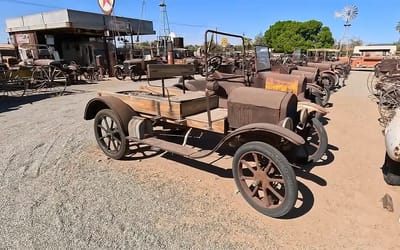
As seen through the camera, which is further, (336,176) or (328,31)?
(328,31)

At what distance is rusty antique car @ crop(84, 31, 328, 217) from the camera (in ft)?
8.95

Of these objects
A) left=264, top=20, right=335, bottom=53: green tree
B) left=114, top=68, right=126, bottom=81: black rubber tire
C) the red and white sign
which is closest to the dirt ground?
left=114, top=68, right=126, bottom=81: black rubber tire

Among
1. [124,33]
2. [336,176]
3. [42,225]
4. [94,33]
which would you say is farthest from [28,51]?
[336,176]

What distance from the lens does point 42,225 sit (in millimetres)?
2617

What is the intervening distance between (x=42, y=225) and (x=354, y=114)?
7512 millimetres

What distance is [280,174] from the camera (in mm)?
2742

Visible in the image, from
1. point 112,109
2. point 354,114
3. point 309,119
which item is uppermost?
point 112,109

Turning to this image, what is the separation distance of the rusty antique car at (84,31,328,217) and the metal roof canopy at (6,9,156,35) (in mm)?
17151

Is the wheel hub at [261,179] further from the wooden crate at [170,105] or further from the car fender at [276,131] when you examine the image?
the wooden crate at [170,105]

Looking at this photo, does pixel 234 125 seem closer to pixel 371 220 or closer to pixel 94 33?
pixel 371 220

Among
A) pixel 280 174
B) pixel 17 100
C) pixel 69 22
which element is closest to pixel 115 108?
pixel 280 174

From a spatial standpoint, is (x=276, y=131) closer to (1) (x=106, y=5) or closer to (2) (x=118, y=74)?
(2) (x=118, y=74)

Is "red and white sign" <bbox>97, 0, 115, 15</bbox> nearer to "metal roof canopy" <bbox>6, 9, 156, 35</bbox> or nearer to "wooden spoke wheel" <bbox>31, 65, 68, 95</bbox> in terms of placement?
"metal roof canopy" <bbox>6, 9, 156, 35</bbox>

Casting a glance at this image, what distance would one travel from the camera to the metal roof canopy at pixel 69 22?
730 inches
